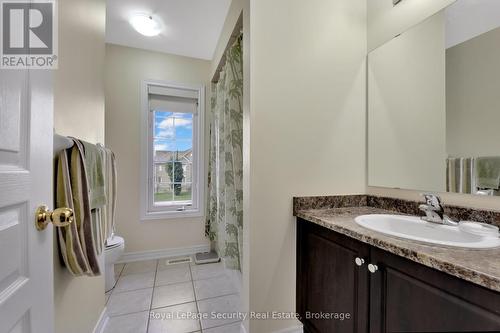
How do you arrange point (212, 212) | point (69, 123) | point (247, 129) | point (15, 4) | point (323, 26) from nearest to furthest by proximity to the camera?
point (15, 4) < point (69, 123) < point (247, 129) < point (323, 26) < point (212, 212)

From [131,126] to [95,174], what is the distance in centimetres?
164

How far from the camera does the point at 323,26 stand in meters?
1.45

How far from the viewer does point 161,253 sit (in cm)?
263

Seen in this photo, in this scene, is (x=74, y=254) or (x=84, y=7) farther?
(x=84, y=7)

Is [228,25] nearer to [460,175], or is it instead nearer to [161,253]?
[460,175]

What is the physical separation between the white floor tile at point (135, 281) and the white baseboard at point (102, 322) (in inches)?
16.9

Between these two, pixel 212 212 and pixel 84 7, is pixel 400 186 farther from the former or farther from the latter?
pixel 84 7

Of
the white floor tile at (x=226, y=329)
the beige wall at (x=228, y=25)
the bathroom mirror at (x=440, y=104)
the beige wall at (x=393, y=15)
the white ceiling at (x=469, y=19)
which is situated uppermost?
the beige wall at (x=228, y=25)

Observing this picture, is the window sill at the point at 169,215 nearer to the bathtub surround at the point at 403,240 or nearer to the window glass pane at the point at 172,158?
the window glass pane at the point at 172,158

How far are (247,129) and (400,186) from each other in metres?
1.03

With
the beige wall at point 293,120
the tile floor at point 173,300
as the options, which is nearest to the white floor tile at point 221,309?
the tile floor at point 173,300

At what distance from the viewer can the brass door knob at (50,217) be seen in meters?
0.58

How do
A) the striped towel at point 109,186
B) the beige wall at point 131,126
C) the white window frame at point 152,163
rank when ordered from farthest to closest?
the white window frame at point 152,163
the beige wall at point 131,126
the striped towel at point 109,186

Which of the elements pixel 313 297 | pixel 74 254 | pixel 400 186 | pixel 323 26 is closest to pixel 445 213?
pixel 400 186
